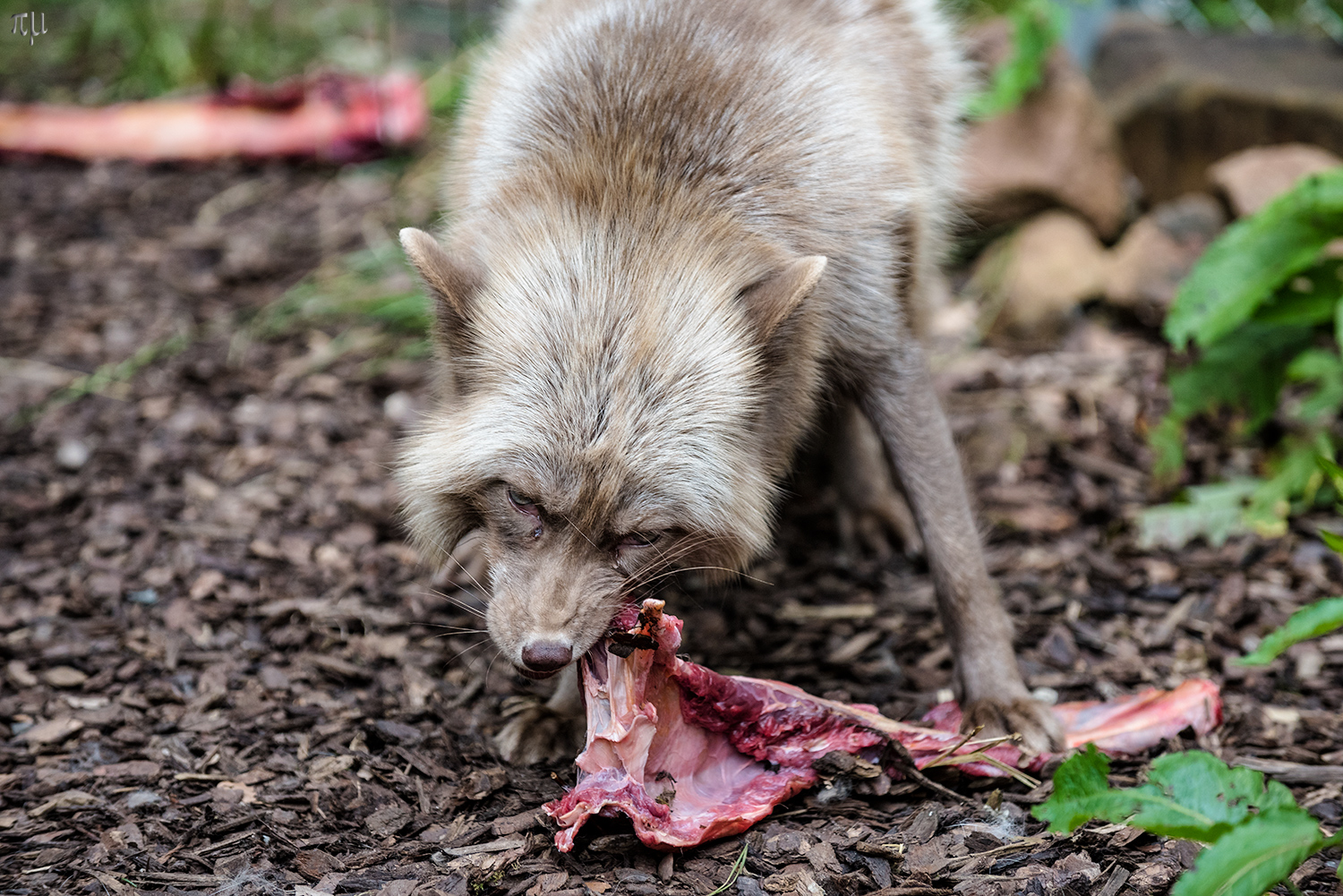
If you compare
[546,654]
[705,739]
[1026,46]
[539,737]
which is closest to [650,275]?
[546,654]

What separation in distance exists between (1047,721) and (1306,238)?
258cm

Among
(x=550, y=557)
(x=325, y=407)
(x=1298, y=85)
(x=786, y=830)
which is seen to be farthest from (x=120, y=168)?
(x=1298, y=85)

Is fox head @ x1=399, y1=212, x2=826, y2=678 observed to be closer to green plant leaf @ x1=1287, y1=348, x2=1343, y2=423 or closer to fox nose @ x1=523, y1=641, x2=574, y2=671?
fox nose @ x1=523, y1=641, x2=574, y2=671

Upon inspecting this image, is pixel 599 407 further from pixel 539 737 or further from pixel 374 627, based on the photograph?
pixel 374 627

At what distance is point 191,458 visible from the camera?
5.77 m

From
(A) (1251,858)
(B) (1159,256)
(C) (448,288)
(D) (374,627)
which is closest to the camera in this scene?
(A) (1251,858)

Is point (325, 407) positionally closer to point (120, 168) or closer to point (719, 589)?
point (719, 589)

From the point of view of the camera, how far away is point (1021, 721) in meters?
4.10

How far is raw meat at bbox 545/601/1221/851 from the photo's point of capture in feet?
11.4

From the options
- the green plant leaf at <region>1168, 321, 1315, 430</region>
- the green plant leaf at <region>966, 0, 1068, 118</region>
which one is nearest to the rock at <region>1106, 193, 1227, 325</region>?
the green plant leaf at <region>966, 0, 1068, 118</region>

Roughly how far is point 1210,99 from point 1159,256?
4.38 ft

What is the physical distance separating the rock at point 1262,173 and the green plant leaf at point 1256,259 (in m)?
1.44

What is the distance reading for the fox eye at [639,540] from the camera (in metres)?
3.68

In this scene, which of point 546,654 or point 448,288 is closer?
point 546,654
